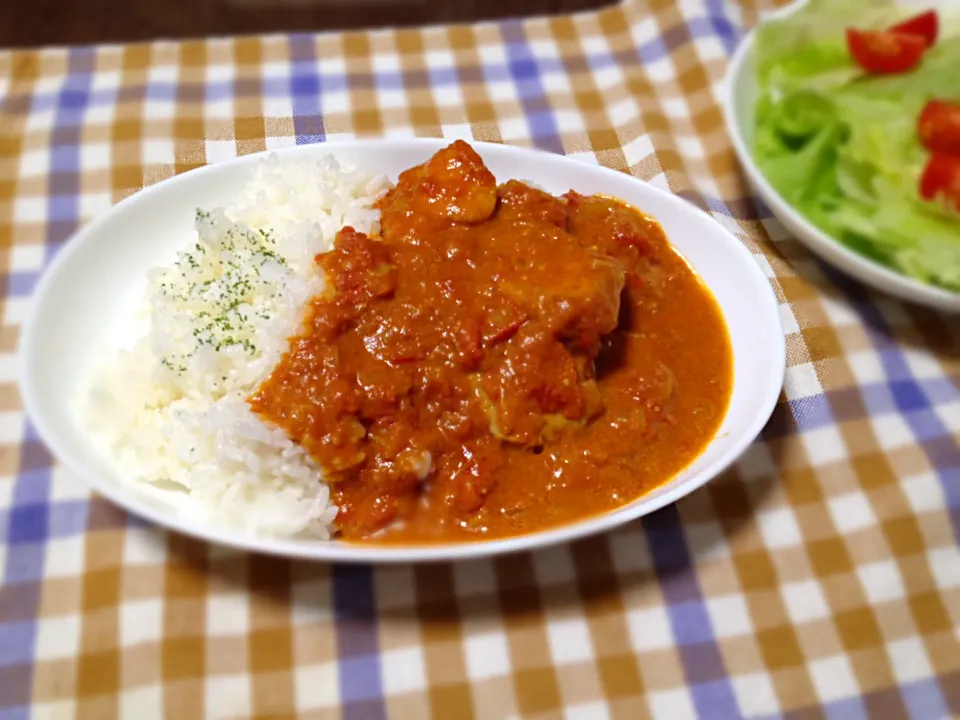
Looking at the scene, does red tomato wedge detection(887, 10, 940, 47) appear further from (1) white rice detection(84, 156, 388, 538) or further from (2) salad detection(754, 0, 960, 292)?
(1) white rice detection(84, 156, 388, 538)

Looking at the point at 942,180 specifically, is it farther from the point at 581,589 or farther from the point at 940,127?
the point at 581,589

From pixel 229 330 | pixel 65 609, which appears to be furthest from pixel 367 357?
pixel 65 609

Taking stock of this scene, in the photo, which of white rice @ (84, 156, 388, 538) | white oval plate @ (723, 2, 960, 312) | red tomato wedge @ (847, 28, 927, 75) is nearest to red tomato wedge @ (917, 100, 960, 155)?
red tomato wedge @ (847, 28, 927, 75)

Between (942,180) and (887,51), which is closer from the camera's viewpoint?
(942,180)

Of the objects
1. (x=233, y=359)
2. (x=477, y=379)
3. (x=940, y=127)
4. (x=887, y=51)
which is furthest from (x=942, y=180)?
(x=233, y=359)

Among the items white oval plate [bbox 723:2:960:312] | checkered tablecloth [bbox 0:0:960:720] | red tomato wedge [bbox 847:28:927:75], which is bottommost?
checkered tablecloth [bbox 0:0:960:720]

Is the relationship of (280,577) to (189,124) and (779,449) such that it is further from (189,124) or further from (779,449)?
(189,124)
